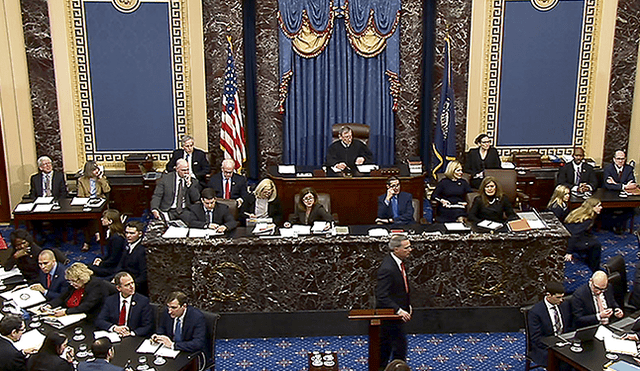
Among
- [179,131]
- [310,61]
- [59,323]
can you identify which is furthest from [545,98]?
[59,323]

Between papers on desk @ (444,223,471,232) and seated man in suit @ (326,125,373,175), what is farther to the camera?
seated man in suit @ (326,125,373,175)

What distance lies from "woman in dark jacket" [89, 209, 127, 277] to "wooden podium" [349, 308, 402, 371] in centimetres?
351

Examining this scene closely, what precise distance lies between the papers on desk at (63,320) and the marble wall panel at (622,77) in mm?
9898

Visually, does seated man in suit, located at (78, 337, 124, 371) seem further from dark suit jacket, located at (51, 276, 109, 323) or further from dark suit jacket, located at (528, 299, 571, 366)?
dark suit jacket, located at (528, 299, 571, 366)

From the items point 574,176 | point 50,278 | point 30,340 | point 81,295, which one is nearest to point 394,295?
point 81,295

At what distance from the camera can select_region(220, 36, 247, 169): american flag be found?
12.3m

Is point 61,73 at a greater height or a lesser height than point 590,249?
greater

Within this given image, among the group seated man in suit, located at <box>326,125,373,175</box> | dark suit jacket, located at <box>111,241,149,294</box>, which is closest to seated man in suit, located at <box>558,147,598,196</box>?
seated man in suit, located at <box>326,125,373,175</box>

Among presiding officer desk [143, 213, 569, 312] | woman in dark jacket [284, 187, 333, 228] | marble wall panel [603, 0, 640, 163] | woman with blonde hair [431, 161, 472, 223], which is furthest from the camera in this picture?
marble wall panel [603, 0, 640, 163]

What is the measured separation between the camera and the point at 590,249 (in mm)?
9602

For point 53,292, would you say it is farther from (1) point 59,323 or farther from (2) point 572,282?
(2) point 572,282

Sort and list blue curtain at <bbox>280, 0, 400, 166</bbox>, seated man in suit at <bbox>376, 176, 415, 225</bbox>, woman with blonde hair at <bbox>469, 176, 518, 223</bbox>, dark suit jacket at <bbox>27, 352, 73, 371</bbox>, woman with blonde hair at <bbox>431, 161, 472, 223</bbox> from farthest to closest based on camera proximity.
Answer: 1. blue curtain at <bbox>280, 0, 400, 166</bbox>
2. woman with blonde hair at <bbox>431, 161, 472, 223</bbox>
3. seated man in suit at <bbox>376, 176, 415, 225</bbox>
4. woman with blonde hair at <bbox>469, 176, 518, 223</bbox>
5. dark suit jacket at <bbox>27, 352, 73, 371</bbox>

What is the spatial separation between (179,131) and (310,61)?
2698 millimetres

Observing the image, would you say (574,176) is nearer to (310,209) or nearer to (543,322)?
(310,209)
